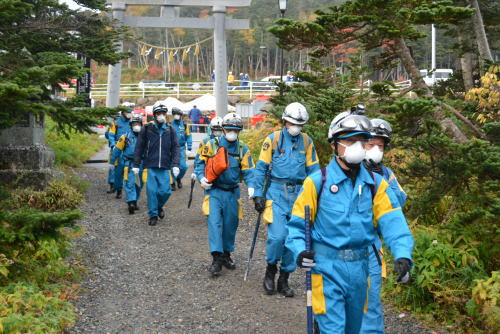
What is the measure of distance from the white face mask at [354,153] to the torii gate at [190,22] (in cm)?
1973

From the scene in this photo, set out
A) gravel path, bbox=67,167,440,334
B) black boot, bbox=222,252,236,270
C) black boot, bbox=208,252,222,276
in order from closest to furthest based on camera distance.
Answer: gravel path, bbox=67,167,440,334 < black boot, bbox=208,252,222,276 < black boot, bbox=222,252,236,270

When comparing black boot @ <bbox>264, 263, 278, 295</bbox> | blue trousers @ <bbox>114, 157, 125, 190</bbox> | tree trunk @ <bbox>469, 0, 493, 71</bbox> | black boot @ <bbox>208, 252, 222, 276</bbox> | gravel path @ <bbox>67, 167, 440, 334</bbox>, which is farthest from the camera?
blue trousers @ <bbox>114, 157, 125, 190</bbox>

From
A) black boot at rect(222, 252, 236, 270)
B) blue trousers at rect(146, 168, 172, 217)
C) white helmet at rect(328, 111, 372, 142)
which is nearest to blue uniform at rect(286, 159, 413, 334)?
white helmet at rect(328, 111, 372, 142)

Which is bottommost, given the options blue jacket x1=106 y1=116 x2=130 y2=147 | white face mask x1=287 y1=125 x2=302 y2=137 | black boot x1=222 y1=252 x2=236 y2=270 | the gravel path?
the gravel path

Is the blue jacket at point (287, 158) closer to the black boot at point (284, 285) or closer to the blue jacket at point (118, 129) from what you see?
the black boot at point (284, 285)

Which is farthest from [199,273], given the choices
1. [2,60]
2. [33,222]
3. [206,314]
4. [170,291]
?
[2,60]

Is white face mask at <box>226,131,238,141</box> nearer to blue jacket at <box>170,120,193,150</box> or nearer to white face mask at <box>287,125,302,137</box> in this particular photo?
white face mask at <box>287,125,302,137</box>

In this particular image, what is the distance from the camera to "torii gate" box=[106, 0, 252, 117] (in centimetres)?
2325

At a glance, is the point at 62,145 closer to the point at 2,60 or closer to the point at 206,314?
the point at 2,60

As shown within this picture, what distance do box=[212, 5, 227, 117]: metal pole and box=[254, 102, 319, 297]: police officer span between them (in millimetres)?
17050

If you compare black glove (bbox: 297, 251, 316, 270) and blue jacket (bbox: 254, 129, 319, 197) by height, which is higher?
blue jacket (bbox: 254, 129, 319, 197)

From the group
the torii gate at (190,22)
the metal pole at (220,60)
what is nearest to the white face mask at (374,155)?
the torii gate at (190,22)

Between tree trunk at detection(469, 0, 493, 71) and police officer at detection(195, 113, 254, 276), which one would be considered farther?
tree trunk at detection(469, 0, 493, 71)

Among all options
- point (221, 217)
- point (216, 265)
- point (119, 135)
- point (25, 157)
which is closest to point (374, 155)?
point (221, 217)
